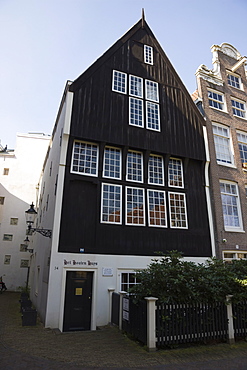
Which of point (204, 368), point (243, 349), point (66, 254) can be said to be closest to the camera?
point (204, 368)

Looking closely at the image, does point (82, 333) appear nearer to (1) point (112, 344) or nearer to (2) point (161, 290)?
(1) point (112, 344)

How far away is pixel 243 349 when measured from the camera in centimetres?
842

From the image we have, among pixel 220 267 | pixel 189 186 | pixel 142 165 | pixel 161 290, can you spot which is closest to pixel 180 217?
pixel 189 186

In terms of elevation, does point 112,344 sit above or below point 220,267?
below

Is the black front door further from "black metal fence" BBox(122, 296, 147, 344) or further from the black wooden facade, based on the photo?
"black metal fence" BBox(122, 296, 147, 344)

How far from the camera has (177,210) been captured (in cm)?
1446

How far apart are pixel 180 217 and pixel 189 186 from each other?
6.52 feet

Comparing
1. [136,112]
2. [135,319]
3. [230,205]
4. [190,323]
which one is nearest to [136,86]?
[136,112]

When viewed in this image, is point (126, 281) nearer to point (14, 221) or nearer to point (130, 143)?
point (130, 143)

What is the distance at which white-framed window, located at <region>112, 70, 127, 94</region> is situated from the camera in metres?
15.2

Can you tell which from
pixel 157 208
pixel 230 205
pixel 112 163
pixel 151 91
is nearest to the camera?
pixel 112 163

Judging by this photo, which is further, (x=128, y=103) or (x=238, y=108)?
(x=238, y=108)

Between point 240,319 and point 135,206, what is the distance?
6601 millimetres

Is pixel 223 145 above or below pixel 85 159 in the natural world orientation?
above
